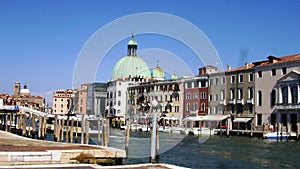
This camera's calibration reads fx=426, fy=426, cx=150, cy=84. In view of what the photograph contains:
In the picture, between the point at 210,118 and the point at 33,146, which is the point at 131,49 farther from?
the point at 33,146

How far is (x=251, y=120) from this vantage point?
5766 centimetres

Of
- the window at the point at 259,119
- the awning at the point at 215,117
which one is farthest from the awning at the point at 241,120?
the awning at the point at 215,117

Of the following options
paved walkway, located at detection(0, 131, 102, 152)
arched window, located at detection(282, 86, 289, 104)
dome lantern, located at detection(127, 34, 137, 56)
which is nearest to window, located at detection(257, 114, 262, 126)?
arched window, located at detection(282, 86, 289, 104)

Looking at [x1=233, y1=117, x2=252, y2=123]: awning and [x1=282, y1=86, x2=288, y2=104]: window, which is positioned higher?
[x1=282, y1=86, x2=288, y2=104]: window

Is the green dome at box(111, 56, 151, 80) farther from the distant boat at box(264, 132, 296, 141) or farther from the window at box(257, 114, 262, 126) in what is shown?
the distant boat at box(264, 132, 296, 141)

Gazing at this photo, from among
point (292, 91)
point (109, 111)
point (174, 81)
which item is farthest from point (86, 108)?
point (292, 91)

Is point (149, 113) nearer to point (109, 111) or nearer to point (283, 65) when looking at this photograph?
point (109, 111)

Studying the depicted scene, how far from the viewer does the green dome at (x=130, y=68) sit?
3947 inches

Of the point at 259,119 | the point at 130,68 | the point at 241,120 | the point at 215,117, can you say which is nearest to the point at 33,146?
the point at 259,119

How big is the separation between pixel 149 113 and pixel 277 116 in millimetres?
31110

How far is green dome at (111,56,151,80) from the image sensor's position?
3947 inches

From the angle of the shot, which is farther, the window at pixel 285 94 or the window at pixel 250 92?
Result: the window at pixel 250 92

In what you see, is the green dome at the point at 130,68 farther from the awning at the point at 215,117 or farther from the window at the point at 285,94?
the window at the point at 285,94

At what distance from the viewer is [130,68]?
332ft
